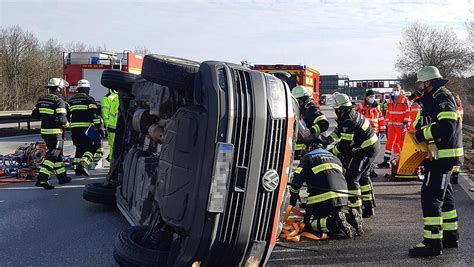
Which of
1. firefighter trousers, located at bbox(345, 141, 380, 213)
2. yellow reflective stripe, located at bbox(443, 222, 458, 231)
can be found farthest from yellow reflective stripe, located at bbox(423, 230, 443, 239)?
firefighter trousers, located at bbox(345, 141, 380, 213)

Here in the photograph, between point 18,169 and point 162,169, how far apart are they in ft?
19.8

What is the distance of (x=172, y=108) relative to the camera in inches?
149

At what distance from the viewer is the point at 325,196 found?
486cm

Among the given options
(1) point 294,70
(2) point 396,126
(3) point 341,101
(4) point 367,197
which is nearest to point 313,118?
(3) point 341,101

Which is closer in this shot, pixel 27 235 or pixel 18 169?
pixel 27 235

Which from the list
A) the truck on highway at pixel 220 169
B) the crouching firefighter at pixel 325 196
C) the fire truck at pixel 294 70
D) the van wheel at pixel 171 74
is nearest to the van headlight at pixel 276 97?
the truck on highway at pixel 220 169

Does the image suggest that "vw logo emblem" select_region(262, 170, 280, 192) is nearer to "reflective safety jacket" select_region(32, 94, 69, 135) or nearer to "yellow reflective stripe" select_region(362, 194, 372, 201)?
"yellow reflective stripe" select_region(362, 194, 372, 201)

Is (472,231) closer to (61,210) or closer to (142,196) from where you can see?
(142,196)

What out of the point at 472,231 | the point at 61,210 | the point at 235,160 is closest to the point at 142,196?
the point at 235,160

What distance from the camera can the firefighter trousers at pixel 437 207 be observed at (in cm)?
430

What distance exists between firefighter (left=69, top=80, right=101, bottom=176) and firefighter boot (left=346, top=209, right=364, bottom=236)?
4913 mm

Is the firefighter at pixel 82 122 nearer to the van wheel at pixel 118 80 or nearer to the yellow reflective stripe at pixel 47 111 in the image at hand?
the yellow reflective stripe at pixel 47 111

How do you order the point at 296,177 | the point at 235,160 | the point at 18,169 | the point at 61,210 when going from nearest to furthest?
the point at 235,160
the point at 296,177
the point at 61,210
the point at 18,169

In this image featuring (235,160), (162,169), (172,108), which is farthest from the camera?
(172,108)
